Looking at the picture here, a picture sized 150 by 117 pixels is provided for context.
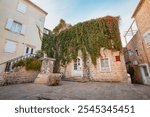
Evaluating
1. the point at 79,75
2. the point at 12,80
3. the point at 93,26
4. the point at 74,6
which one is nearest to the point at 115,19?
the point at 93,26

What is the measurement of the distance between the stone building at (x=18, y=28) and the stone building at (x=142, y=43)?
12.1m

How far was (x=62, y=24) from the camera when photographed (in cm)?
1489

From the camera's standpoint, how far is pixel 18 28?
1127 cm

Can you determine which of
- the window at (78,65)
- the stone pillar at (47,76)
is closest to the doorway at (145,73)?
the window at (78,65)

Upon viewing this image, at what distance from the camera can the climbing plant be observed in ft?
32.2

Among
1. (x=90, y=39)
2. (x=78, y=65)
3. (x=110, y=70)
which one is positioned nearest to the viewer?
(x=110, y=70)

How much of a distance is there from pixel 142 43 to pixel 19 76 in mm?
11829

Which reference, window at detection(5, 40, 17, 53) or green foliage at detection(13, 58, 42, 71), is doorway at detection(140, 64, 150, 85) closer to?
green foliage at detection(13, 58, 42, 71)

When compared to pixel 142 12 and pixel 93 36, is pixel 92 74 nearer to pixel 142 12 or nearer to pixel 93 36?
pixel 93 36

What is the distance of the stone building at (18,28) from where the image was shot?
387 inches

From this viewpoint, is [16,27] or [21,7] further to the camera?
[21,7]

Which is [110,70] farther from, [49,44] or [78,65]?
[49,44]

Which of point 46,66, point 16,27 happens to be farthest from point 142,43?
point 16,27

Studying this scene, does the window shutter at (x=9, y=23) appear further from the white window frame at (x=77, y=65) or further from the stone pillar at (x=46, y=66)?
the white window frame at (x=77, y=65)
